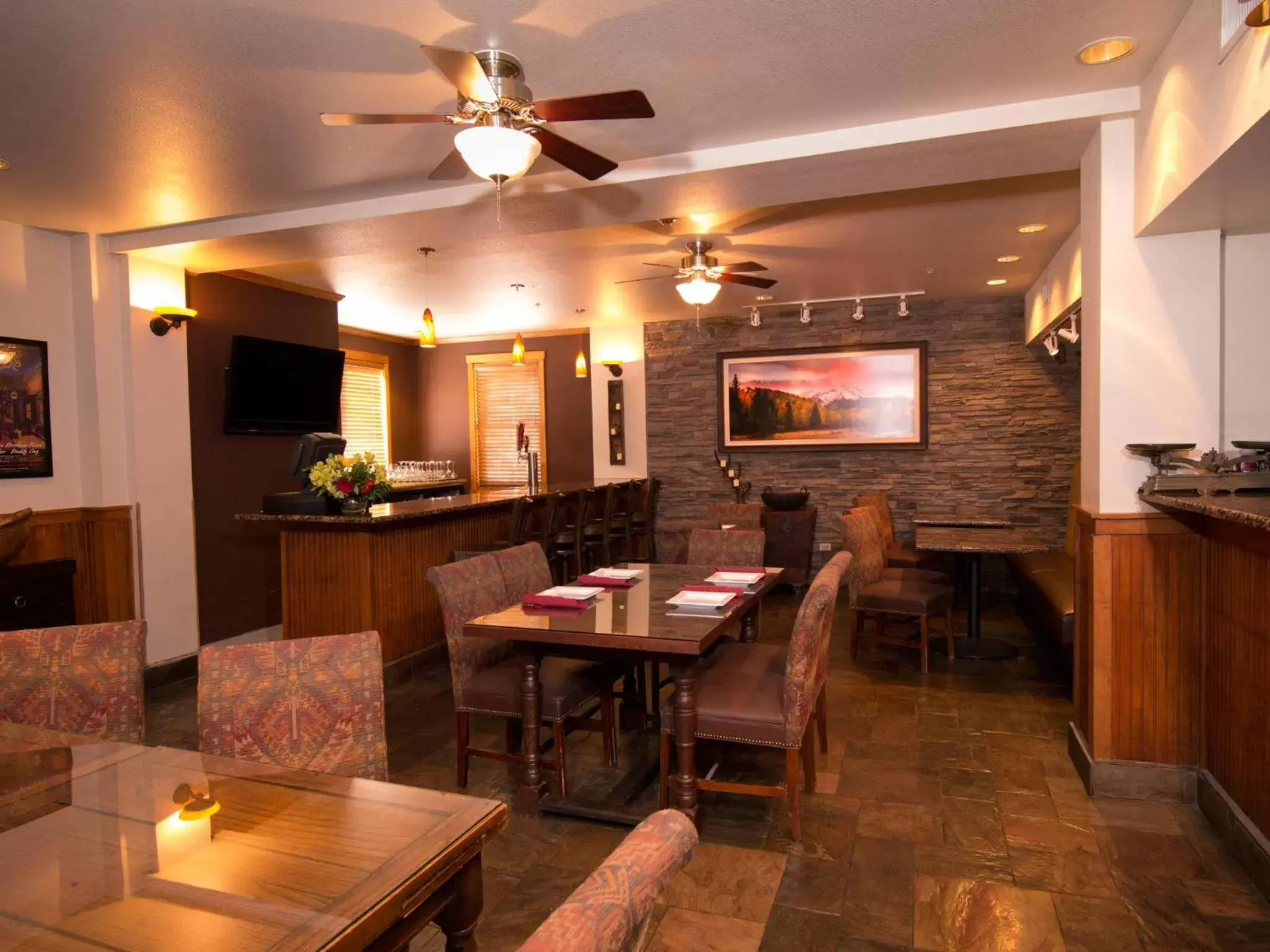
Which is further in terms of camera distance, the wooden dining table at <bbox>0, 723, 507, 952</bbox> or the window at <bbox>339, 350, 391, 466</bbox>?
the window at <bbox>339, 350, 391, 466</bbox>

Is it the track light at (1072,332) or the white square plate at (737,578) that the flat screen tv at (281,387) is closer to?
the white square plate at (737,578)

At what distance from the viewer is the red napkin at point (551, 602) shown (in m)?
2.82

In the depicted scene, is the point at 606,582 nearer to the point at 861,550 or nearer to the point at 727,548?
the point at 727,548

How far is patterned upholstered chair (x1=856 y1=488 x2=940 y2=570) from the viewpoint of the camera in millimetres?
5930

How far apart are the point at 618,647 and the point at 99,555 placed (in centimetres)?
371

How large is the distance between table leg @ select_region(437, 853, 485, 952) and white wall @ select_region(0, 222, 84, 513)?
4318 millimetres

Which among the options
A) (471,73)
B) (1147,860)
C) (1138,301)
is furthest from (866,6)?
(1147,860)

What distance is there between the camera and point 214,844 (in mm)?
1150

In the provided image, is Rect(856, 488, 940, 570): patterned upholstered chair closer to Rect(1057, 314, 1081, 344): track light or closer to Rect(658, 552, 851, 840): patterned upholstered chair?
Rect(1057, 314, 1081, 344): track light

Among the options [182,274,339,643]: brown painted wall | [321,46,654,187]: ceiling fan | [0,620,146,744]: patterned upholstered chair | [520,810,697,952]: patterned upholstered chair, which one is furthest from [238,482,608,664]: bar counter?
[520,810,697,952]: patterned upholstered chair

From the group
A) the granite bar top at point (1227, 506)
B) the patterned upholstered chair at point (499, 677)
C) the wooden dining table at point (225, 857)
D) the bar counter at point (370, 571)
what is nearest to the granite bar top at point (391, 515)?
the bar counter at point (370, 571)

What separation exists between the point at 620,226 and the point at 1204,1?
113 inches

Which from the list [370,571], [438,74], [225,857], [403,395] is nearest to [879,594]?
[370,571]

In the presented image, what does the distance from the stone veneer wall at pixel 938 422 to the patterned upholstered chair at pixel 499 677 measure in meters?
4.55
